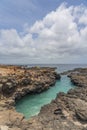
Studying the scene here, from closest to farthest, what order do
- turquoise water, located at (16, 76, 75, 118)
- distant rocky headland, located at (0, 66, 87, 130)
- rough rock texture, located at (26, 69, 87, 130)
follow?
distant rocky headland, located at (0, 66, 87, 130)
rough rock texture, located at (26, 69, 87, 130)
turquoise water, located at (16, 76, 75, 118)

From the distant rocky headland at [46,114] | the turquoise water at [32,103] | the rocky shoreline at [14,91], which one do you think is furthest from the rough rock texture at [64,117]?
the turquoise water at [32,103]

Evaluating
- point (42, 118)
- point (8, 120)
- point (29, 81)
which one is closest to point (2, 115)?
point (8, 120)

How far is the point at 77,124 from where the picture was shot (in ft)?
106

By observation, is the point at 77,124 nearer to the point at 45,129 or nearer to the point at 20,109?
A: the point at 45,129


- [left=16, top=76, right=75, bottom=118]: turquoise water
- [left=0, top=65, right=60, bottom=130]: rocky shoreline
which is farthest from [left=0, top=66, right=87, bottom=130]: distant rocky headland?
[left=16, top=76, right=75, bottom=118]: turquoise water

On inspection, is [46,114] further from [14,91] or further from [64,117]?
[14,91]

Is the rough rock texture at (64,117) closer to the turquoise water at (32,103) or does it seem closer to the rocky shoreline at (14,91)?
the rocky shoreline at (14,91)

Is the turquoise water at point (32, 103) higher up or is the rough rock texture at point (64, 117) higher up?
the rough rock texture at point (64, 117)

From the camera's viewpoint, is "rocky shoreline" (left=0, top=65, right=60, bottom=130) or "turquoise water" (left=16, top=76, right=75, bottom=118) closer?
"rocky shoreline" (left=0, top=65, right=60, bottom=130)

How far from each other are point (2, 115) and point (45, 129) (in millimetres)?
7356

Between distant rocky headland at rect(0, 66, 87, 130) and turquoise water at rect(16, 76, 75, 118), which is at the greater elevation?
distant rocky headland at rect(0, 66, 87, 130)

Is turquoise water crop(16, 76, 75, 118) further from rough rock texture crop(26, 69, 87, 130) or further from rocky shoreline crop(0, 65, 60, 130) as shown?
rough rock texture crop(26, 69, 87, 130)

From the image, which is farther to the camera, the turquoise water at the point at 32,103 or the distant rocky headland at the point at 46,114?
the turquoise water at the point at 32,103

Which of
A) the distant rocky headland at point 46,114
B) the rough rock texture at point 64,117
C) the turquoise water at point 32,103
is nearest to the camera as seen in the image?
the distant rocky headland at point 46,114
